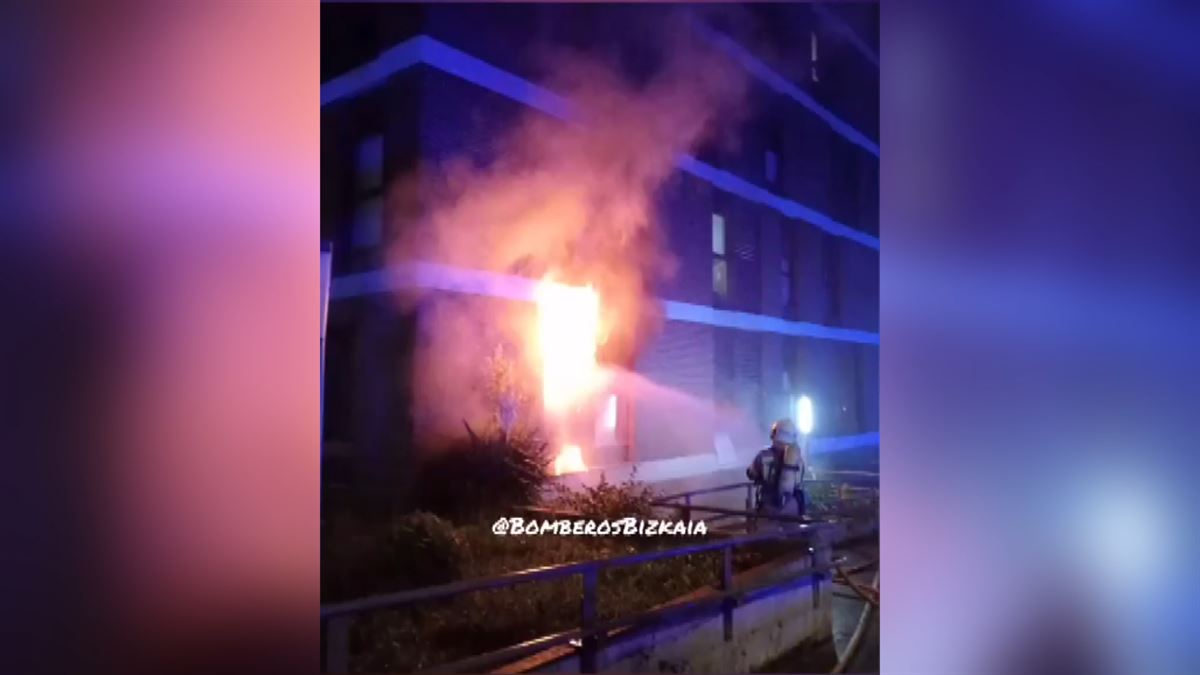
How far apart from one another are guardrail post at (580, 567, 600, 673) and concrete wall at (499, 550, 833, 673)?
0.02m

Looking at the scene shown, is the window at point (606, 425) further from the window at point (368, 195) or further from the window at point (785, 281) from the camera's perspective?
the window at point (368, 195)

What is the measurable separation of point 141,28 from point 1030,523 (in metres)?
2.38

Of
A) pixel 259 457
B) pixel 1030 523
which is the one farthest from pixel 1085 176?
pixel 259 457

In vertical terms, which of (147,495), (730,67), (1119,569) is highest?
(730,67)

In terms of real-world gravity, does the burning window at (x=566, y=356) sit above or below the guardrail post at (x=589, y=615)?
above

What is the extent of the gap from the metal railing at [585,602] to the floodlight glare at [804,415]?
212 mm

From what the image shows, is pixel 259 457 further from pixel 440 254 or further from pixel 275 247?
pixel 440 254

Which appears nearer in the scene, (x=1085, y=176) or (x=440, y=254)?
(x=440, y=254)

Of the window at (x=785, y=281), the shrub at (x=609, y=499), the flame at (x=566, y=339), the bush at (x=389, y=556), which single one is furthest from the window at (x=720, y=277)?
the bush at (x=389, y=556)

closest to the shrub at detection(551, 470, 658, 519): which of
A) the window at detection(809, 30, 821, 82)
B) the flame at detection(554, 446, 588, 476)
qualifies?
the flame at detection(554, 446, 588, 476)

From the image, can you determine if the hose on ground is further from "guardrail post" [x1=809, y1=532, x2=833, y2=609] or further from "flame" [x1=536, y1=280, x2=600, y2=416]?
"flame" [x1=536, y1=280, x2=600, y2=416]

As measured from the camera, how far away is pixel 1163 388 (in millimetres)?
1973

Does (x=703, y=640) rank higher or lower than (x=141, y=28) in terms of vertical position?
lower

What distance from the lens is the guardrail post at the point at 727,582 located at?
6.14ft
